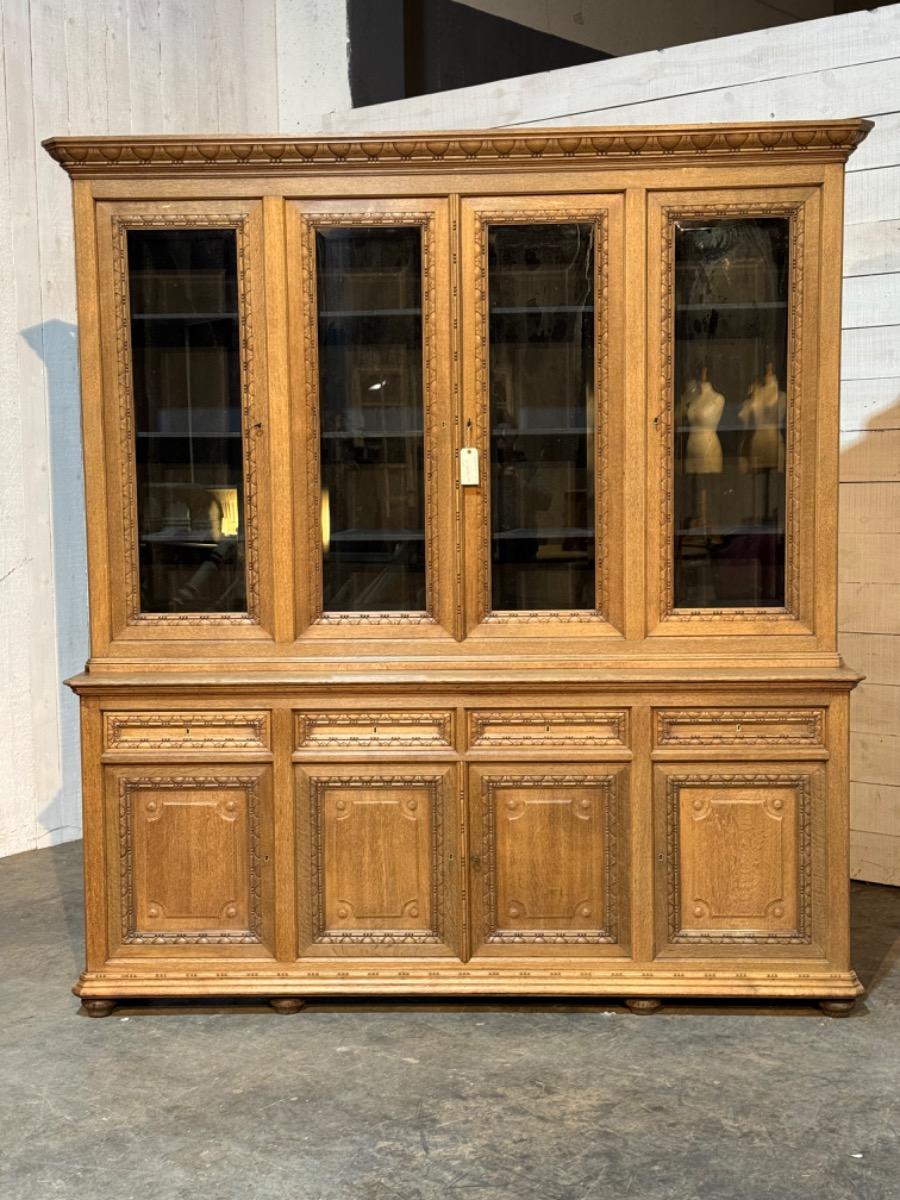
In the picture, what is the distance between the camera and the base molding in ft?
11.1

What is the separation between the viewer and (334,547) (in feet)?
11.4

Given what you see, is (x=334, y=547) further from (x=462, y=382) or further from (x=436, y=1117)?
(x=436, y=1117)

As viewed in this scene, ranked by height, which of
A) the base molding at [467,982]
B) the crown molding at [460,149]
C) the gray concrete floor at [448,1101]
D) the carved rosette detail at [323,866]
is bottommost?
the gray concrete floor at [448,1101]

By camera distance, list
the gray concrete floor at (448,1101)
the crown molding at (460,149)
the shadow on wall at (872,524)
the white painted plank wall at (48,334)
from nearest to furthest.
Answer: the gray concrete floor at (448,1101)
the crown molding at (460,149)
the shadow on wall at (872,524)
the white painted plank wall at (48,334)

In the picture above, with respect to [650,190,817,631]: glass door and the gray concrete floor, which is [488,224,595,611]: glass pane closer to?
[650,190,817,631]: glass door

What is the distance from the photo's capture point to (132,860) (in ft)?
11.4

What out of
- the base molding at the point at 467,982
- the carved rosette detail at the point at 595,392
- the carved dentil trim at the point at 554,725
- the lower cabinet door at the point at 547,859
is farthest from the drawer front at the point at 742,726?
the base molding at the point at 467,982

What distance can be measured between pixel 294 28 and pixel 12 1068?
A: 163 inches

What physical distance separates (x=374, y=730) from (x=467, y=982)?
26.9 inches

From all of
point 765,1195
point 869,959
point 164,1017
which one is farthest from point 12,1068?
point 869,959

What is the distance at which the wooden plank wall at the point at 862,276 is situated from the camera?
4273 mm

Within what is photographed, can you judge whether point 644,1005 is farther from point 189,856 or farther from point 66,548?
point 66,548

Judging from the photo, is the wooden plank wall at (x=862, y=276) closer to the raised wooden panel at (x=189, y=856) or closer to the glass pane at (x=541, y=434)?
the glass pane at (x=541, y=434)

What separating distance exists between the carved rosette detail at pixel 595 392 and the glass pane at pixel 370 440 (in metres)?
0.16
